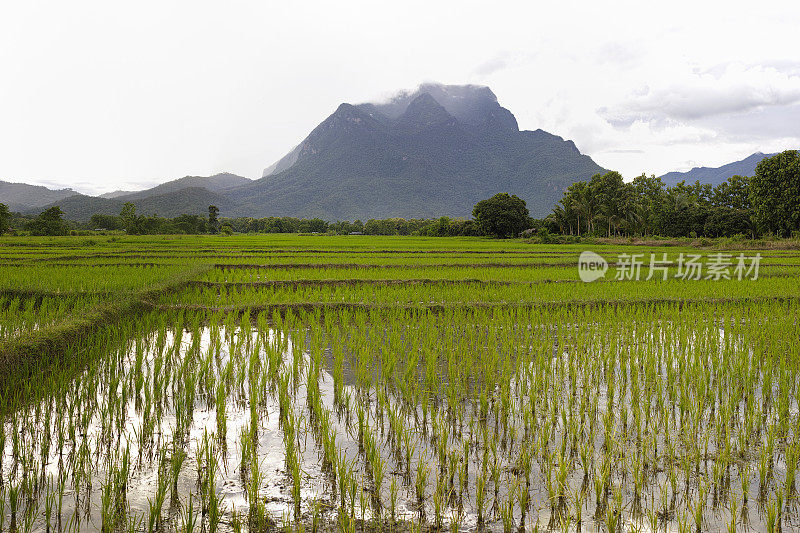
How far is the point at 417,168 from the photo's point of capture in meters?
134

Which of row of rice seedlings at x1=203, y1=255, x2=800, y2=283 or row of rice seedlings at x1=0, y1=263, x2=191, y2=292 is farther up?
row of rice seedlings at x1=0, y1=263, x2=191, y2=292

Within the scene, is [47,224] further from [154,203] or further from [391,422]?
[154,203]

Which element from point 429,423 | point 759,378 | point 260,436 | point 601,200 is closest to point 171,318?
point 260,436

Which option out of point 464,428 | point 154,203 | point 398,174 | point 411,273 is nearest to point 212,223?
point 154,203

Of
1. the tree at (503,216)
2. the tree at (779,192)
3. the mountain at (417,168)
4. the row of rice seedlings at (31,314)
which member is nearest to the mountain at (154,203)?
the mountain at (417,168)

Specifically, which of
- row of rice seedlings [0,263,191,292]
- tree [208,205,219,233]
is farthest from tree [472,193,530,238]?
tree [208,205,219,233]

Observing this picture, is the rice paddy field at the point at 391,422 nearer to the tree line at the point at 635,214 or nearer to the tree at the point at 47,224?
the tree line at the point at 635,214

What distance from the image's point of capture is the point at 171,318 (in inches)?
284

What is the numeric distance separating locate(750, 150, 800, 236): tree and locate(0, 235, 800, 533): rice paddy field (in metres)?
24.9

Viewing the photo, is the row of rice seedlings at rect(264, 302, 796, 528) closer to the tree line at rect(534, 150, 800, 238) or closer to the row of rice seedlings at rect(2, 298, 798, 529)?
the row of rice seedlings at rect(2, 298, 798, 529)

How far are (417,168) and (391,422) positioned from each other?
134m

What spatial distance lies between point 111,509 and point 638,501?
275 centimetres

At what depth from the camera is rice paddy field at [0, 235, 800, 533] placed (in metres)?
2.31

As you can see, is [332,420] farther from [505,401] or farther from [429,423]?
[505,401]
